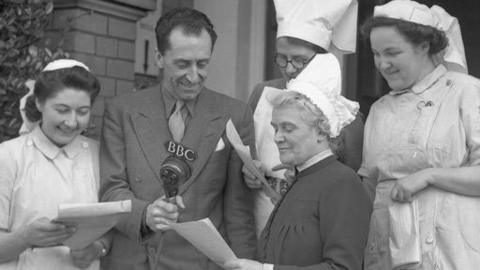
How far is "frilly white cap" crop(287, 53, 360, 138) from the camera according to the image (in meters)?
3.30

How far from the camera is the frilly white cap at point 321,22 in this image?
12.9ft

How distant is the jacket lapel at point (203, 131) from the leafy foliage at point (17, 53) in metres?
1.14

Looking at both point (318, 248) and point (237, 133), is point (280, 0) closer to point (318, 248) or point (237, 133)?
point (237, 133)

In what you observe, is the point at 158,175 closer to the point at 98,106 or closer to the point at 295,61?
the point at 295,61

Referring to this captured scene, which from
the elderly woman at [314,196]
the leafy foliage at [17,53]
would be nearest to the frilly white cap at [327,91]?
the elderly woman at [314,196]

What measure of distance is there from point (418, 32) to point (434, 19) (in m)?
0.11

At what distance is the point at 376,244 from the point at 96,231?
1.08 m

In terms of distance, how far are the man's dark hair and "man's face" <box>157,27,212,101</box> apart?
18 mm

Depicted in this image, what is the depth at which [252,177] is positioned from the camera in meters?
3.82

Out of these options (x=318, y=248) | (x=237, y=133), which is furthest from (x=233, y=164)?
(x=318, y=248)

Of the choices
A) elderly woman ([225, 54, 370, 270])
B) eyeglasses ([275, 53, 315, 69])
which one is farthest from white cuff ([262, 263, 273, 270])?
eyeglasses ([275, 53, 315, 69])

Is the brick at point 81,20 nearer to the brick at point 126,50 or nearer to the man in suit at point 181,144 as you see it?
the brick at point 126,50

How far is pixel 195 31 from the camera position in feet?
12.5

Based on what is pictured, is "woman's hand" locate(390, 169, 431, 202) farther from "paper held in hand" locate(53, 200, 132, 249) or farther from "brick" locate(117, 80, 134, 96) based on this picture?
"brick" locate(117, 80, 134, 96)
